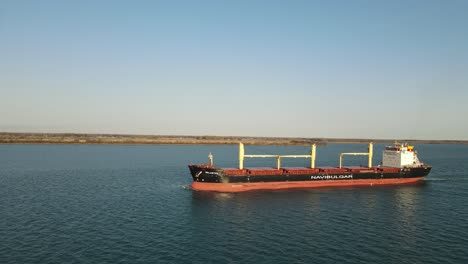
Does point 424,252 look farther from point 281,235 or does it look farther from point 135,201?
point 135,201

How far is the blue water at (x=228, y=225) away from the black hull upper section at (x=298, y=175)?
9.01 feet

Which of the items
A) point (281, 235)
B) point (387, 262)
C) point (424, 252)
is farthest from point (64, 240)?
point (424, 252)

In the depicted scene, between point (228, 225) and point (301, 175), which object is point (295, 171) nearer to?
point (301, 175)

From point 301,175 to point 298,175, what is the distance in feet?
1.67

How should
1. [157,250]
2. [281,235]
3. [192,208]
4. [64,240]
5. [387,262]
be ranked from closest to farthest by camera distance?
[387,262]
[157,250]
[64,240]
[281,235]
[192,208]

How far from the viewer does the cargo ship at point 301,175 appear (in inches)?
2144

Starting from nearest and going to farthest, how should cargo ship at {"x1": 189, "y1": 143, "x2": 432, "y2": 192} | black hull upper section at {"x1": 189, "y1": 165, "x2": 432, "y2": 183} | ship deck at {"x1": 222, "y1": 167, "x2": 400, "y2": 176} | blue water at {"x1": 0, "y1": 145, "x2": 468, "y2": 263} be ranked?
blue water at {"x1": 0, "y1": 145, "x2": 468, "y2": 263} → black hull upper section at {"x1": 189, "y1": 165, "x2": 432, "y2": 183} → cargo ship at {"x1": 189, "y1": 143, "x2": 432, "y2": 192} → ship deck at {"x1": 222, "y1": 167, "x2": 400, "y2": 176}

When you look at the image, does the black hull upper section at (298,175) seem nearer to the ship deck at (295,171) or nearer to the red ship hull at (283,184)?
the ship deck at (295,171)

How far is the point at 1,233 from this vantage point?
3212 centimetres

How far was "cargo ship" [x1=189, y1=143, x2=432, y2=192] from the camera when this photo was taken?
54.5m

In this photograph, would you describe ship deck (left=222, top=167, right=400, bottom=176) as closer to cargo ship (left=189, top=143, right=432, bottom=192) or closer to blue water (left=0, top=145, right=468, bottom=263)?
cargo ship (left=189, top=143, right=432, bottom=192)

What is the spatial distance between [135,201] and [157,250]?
19585 mm

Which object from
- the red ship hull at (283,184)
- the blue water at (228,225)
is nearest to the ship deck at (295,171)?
the red ship hull at (283,184)

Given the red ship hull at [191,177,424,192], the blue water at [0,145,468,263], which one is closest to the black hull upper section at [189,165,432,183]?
the red ship hull at [191,177,424,192]
